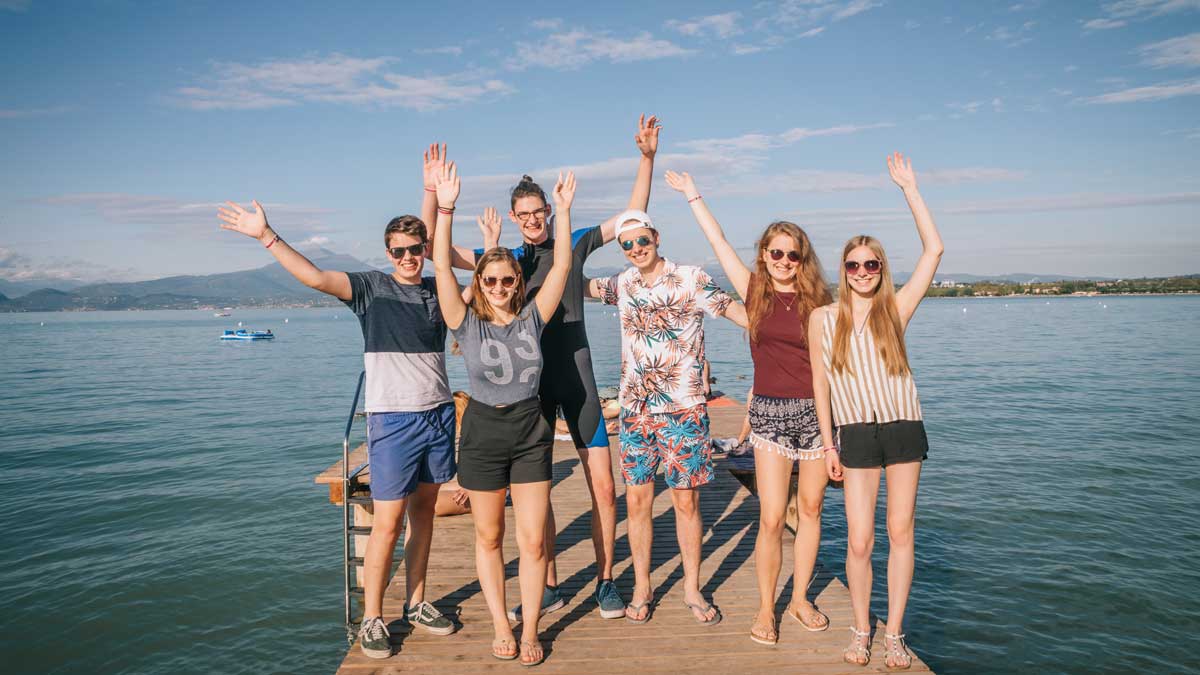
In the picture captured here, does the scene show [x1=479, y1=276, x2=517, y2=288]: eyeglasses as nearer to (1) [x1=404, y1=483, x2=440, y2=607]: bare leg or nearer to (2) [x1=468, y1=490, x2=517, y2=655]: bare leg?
(2) [x1=468, y1=490, x2=517, y2=655]: bare leg

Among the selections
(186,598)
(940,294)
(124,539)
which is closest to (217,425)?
(124,539)

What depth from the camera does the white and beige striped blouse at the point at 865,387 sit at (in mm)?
3742

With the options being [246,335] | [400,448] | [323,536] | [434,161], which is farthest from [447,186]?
[246,335]

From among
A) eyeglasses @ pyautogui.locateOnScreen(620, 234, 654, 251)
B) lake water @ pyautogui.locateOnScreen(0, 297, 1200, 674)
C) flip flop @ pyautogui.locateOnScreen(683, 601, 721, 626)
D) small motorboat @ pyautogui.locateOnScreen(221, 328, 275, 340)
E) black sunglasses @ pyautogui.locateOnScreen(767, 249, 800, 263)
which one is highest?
eyeglasses @ pyautogui.locateOnScreen(620, 234, 654, 251)

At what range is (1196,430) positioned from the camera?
1697cm

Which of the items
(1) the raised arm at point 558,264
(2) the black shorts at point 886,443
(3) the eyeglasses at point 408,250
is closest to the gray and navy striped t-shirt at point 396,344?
(3) the eyeglasses at point 408,250

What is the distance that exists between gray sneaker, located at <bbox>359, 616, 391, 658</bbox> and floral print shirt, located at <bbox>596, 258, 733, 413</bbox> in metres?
2.02

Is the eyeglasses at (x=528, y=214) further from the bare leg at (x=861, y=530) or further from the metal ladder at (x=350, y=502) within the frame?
the bare leg at (x=861, y=530)

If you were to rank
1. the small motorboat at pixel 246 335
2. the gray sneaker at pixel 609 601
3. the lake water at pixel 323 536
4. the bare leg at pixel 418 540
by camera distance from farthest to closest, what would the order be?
the small motorboat at pixel 246 335 → the lake water at pixel 323 536 → the gray sneaker at pixel 609 601 → the bare leg at pixel 418 540

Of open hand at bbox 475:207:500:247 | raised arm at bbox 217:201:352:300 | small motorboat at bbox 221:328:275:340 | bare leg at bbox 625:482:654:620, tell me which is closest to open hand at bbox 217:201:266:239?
raised arm at bbox 217:201:352:300

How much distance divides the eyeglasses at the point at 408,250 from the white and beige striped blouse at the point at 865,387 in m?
2.50

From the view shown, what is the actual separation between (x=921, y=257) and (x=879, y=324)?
1.57ft

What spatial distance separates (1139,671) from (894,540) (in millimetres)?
4830

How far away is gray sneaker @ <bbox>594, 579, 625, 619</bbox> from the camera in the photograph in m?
4.48
